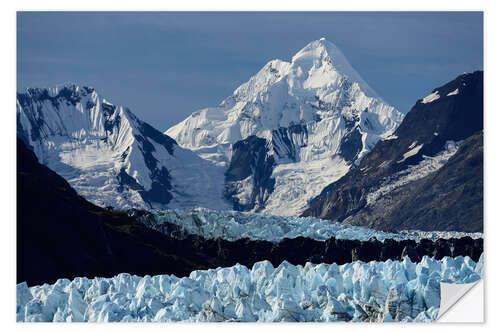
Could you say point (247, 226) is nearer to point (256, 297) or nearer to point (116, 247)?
point (116, 247)

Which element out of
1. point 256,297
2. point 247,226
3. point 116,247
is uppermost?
point 116,247

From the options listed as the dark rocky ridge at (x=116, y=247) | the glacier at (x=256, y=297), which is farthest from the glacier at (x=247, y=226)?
the glacier at (x=256, y=297)

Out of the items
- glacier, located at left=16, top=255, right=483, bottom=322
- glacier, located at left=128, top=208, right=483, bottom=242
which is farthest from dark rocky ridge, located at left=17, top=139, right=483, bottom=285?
glacier, located at left=128, top=208, right=483, bottom=242

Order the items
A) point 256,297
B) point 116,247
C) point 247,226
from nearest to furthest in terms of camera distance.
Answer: point 256,297 → point 116,247 → point 247,226

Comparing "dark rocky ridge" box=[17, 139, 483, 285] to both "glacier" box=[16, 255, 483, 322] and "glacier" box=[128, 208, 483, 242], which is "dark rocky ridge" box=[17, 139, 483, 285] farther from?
"glacier" box=[128, 208, 483, 242]

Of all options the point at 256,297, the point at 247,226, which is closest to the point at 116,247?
the point at 256,297

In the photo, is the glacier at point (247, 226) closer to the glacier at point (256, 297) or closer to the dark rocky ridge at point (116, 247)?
the dark rocky ridge at point (116, 247)
